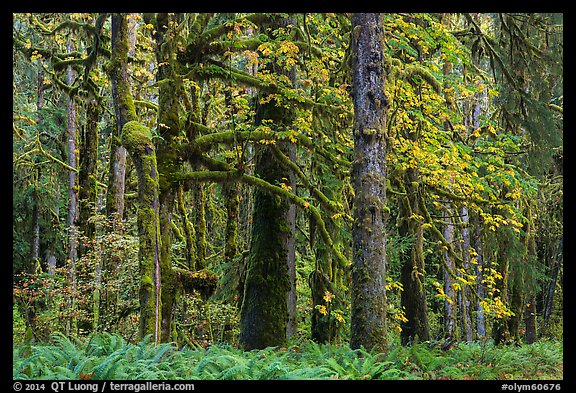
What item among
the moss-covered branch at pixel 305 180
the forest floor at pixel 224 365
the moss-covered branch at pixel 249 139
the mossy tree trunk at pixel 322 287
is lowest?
the forest floor at pixel 224 365

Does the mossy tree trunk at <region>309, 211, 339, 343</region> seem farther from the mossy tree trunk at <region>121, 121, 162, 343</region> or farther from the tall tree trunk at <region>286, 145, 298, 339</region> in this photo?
the mossy tree trunk at <region>121, 121, 162, 343</region>

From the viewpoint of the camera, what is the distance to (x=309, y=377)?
6.27 metres

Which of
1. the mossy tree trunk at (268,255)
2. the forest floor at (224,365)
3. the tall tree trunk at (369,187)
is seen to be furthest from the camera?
the mossy tree trunk at (268,255)

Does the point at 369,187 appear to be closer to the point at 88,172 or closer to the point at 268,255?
the point at 268,255

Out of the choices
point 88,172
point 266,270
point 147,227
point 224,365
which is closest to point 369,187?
point 224,365

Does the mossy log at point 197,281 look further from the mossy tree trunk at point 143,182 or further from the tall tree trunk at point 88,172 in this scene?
the tall tree trunk at point 88,172

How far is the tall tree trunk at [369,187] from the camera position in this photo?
7762mm

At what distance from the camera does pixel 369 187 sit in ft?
25.9

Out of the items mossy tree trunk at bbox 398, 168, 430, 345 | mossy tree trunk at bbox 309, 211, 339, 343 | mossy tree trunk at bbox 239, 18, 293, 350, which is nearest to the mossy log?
mossy tree trunk at bbox 239, 18, 293, 350

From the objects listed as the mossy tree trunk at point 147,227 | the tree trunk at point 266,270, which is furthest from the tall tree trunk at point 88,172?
the mossy tree trunk at point 147,227

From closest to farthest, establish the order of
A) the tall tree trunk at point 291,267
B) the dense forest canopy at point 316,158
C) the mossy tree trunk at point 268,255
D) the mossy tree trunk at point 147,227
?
the dense forest canopy at point 316,158, the mossy tree trunk at point 147,227, the mossy tree trunk at point 268,255, the tall tree trunk at point 291,267

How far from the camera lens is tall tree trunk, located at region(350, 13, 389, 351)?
7762 mm
